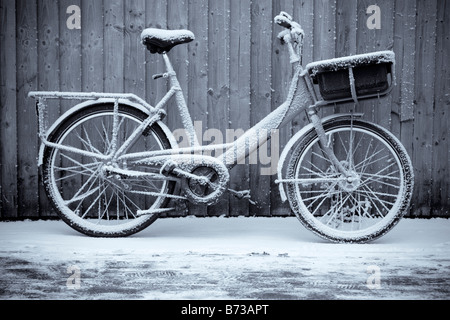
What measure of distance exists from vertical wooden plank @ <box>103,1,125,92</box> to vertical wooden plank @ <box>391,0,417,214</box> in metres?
1.88

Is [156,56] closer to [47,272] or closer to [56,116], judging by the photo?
[56,116]

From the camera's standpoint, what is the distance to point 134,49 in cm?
378

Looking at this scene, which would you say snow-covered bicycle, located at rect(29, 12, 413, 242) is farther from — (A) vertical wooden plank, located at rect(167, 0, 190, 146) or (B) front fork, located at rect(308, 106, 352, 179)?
(A) vertical wooden plank, located at rect(167, 0, 190, 146)

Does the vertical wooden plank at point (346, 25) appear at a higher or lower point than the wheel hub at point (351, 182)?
higher

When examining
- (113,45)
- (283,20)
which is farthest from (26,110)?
(283,20)

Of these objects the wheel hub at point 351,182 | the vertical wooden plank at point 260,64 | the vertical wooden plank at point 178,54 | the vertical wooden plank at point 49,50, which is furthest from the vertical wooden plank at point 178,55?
the wheel hub at point 351,182

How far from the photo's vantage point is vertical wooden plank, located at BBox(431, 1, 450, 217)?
3797 millimetres

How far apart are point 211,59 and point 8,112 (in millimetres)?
1434

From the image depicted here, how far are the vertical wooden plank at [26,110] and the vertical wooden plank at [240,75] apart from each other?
134 cm

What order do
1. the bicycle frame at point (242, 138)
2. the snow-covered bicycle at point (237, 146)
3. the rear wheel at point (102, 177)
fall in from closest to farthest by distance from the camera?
the snow-covered bicycle at point (237, 146) < the bicycle frame at point (242, 138) < the rear wheel at point (102, 177)

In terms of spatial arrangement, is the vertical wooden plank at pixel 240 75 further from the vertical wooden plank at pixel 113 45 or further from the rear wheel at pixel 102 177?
the vertical wooden plank at pixel 113 45

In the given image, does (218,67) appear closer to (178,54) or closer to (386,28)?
(178,54)

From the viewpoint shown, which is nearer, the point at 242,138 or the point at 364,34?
the point at 242,138

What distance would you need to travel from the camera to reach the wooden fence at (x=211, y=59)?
3754 mm
